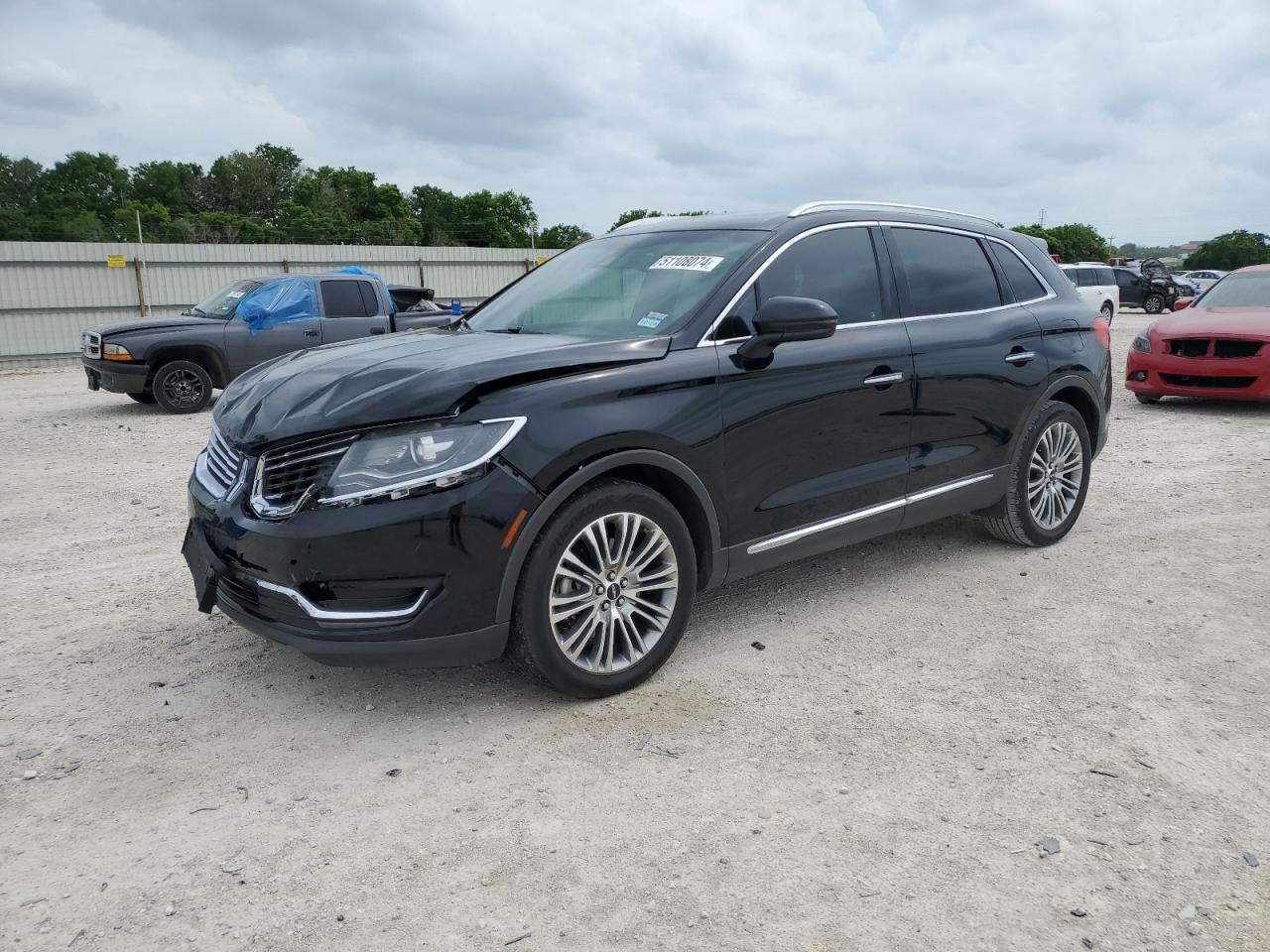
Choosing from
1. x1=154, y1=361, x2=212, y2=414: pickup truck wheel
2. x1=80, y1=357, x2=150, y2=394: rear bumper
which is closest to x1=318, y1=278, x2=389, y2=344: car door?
x1=154, y1=361, x2=212, y2=414: pickup truck wheel

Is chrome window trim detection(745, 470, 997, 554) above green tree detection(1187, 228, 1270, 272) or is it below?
below

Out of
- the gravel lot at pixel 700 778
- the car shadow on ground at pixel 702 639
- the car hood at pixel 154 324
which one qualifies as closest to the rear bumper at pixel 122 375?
the car hood at pixel 154 324

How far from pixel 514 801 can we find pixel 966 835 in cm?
132

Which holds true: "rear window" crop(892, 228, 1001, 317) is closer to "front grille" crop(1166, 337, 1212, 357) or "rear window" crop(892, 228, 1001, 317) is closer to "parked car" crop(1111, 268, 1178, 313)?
"front grille" crop(1166, 337, 1212, 357)

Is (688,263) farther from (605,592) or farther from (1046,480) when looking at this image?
(1046,480)

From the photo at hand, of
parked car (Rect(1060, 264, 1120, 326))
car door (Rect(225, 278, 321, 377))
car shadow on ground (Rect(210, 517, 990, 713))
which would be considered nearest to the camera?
car shadow on ground (Rect(210, 517, 990, 713))

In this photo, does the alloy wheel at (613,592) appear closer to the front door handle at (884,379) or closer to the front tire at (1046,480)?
the front door handle at (884,379)

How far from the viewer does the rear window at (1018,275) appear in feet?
17.3

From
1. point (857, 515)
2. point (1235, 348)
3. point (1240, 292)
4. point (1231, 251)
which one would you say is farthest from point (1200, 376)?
point (1231, 251)

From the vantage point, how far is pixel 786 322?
3.72 meters

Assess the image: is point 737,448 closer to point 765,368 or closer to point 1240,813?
point 765,368

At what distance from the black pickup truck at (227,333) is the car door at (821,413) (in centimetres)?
749

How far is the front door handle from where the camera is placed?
4.34 m

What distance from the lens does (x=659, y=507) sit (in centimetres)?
358
